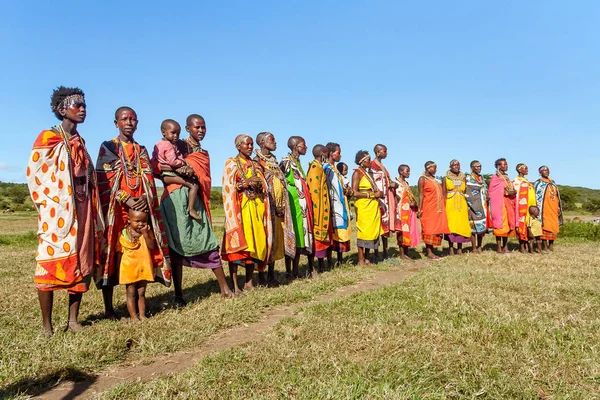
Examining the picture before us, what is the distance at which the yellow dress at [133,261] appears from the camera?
483 cm

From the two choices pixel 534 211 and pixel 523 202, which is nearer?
pixel 534 211

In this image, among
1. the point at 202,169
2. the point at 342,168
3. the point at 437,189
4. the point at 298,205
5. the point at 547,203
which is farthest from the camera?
the point at 547,203

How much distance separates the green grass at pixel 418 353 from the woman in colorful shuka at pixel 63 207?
1.66 meters

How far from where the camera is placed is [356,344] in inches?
151

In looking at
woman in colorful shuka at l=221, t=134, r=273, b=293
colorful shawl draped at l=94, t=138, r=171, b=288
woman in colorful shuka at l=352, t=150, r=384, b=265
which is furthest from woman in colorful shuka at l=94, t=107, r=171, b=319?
woman in colorful shuka at l=352, t=150, r=384, b=265

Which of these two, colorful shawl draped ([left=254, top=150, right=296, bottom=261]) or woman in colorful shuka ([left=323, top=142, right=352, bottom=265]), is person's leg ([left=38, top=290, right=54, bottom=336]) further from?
woman in colorful shuka ([left=323, top=142, right=352, bottom=265])

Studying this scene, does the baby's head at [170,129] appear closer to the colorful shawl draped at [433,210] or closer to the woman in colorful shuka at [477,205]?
the colorful shawl draped at [433,210]

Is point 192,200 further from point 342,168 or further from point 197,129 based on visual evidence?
point 342,168

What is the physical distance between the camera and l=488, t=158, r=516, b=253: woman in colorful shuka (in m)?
11.2

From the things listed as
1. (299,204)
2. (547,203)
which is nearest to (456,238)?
(547,203)

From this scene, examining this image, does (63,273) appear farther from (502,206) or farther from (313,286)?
(502,206)

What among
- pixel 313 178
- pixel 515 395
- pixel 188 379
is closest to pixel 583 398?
pixel 515 395

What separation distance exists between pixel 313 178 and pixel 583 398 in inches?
229

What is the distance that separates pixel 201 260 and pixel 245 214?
93cm
